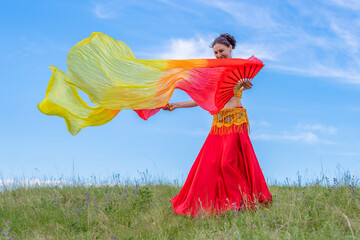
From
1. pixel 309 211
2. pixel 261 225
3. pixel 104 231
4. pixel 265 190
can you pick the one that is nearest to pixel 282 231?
pixel 261 225

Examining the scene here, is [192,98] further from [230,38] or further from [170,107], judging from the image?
[230,38]

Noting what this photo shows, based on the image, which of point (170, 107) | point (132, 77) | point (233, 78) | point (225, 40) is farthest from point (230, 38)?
point (132, 77)

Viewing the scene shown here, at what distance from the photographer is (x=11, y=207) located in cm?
765

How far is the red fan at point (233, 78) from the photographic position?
5434mm

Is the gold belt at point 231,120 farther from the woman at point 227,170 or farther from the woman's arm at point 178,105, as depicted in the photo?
the woman's arm at point 178,105

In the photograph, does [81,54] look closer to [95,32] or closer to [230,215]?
[95,32]

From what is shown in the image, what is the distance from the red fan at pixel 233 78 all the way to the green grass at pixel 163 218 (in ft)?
5.31

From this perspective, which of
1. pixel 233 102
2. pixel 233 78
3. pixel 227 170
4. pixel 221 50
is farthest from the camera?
pixel 221 50

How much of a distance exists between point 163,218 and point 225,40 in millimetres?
3009

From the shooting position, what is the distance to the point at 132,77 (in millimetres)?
5270

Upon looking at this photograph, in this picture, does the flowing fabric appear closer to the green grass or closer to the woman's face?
the woman's face

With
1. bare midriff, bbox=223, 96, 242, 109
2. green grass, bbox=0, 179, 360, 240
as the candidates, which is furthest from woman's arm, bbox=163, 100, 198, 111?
green grass, bbox=0, 179, 360, 240

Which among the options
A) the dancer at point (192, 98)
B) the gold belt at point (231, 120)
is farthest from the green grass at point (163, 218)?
the gold belt at point (231, 120)

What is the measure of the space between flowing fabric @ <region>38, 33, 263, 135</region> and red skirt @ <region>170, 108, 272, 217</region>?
1.80 ft
